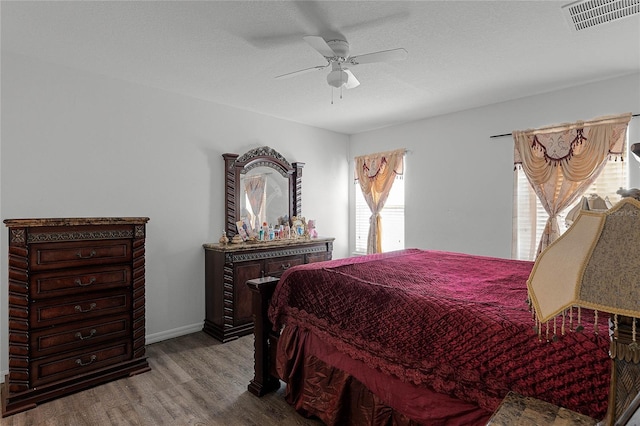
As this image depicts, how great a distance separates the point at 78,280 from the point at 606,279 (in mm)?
3052

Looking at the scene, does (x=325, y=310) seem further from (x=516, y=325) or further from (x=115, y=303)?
(x=115, y=303)

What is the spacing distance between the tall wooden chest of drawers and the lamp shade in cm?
315

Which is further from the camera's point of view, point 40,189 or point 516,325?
point 40,189

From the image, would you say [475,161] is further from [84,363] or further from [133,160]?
[84,363]

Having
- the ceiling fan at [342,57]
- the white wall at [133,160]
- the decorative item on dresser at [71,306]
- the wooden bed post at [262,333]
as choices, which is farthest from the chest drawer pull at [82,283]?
the ceiling fan at [342,57]

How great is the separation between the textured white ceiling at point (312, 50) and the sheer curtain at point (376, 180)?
1.34 metres

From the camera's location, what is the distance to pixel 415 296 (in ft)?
5.73

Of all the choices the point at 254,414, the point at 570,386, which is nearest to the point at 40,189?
the point at 254,414

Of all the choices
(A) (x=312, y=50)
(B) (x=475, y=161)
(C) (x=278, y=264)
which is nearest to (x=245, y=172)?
(C) (x=278, y=264)

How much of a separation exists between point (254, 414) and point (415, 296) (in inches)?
53.8

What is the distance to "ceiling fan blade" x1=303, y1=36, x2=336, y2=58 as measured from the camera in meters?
2.08

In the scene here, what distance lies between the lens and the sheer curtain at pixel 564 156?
3200 millimetres

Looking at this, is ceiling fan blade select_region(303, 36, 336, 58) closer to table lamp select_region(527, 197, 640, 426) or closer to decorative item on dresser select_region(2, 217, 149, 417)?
table lamp select_region(527, 197, 640, 426)

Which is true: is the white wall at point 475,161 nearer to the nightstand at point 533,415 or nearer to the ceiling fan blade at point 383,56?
the ceiling fan blade at point 383,56
